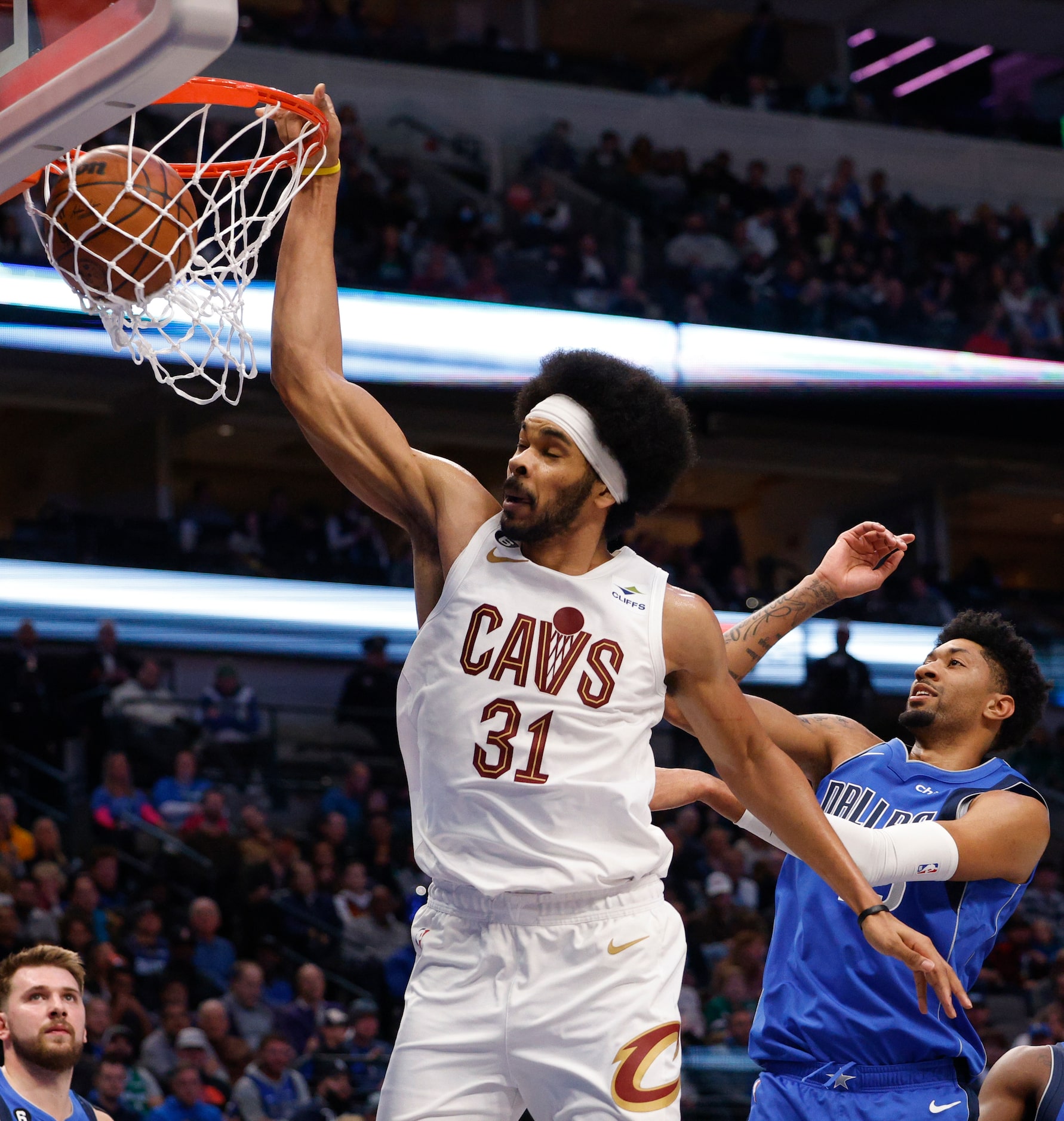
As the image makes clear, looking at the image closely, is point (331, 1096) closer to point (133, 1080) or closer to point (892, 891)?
point (133, 1080)

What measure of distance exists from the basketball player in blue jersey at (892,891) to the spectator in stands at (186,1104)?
4.85 m

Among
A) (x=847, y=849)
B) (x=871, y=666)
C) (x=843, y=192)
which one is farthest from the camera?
(x=843, y=192)

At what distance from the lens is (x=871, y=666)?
16.2 metres

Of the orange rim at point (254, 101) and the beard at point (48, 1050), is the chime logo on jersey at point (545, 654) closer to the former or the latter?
the orange rim at point (254, 101)

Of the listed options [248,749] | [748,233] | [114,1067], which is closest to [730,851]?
[248,749]

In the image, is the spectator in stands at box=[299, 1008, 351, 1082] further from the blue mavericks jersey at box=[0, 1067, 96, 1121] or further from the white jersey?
the white jersey

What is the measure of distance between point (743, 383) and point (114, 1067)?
10.9 meters

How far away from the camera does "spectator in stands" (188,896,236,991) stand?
395 inches

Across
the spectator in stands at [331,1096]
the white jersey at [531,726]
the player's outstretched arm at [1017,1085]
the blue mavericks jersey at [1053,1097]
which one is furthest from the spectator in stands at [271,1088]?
the white jersey at [531,726]

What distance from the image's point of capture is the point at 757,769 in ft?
11.9

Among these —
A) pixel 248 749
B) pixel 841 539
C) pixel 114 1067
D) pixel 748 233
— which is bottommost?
pixel 114 1067

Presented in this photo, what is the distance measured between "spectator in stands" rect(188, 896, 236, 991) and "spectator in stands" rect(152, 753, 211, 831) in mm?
1169

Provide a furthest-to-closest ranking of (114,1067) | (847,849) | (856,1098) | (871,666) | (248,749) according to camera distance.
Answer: (871,666)
(248,749)
(114,1067)
(856,1098)
(847,849)

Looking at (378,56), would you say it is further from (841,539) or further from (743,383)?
(841,539)
